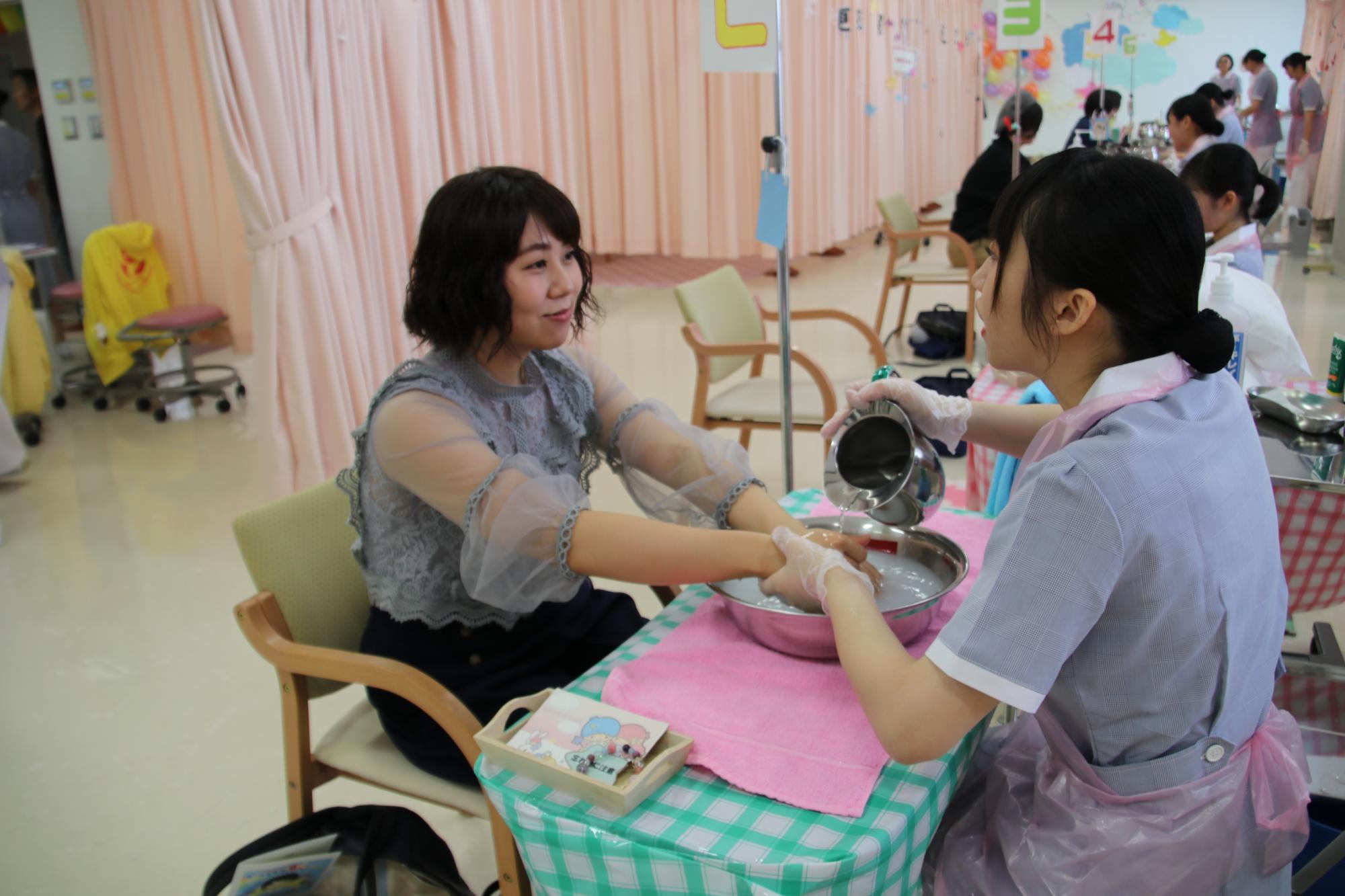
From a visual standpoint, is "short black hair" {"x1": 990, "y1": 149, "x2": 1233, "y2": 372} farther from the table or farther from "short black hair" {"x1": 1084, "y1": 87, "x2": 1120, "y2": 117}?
"short black hair" {"x1": 1084, "y1": 87, "x2": 1120, "y2": 117}

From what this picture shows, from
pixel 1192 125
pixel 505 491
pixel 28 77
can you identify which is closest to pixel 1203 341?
pixel 505 491

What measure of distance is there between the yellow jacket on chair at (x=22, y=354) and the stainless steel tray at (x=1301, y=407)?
5.12 metres

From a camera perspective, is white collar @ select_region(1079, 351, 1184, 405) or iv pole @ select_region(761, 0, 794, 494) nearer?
white collar @ select_region(1079, 351, 1184, 405)

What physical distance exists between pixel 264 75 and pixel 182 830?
215 centimetres

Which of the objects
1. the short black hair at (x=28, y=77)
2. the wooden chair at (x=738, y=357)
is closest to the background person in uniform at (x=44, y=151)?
the short black hair at (x=28, y=77)

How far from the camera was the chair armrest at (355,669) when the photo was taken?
1360mm

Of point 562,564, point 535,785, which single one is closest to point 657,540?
point 562,564

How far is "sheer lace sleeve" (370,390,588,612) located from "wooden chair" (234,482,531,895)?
179mm

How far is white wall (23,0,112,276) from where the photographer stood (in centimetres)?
599

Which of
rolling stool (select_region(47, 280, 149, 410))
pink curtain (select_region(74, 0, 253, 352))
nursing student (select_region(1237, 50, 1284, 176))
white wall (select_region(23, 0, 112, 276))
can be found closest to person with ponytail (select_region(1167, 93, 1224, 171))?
nursing student (select_region(1237, 50, 1284, 176))

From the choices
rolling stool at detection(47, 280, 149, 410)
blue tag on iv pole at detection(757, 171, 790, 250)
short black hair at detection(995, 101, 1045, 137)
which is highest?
short black hair at detection(995, 101, 1045, 137)

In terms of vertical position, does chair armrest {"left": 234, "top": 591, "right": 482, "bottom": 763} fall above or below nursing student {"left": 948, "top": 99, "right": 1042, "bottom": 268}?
below

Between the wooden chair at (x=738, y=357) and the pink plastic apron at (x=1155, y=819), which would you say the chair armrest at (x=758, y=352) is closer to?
the wooden chair at (x=738, y=357)

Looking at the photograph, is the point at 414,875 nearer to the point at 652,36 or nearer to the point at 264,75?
the point at 264,75
